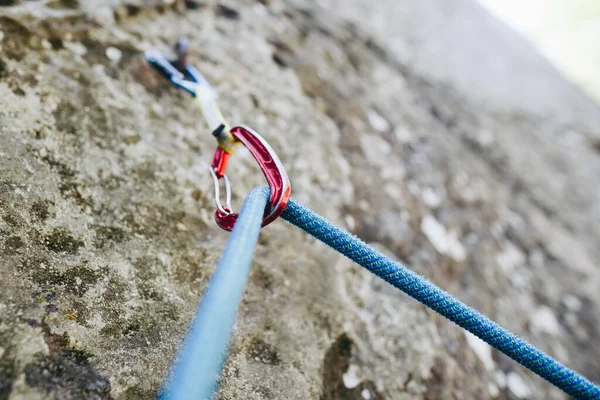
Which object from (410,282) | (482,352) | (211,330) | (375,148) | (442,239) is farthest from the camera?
(375,148)

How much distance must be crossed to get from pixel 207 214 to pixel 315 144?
58 centimetres

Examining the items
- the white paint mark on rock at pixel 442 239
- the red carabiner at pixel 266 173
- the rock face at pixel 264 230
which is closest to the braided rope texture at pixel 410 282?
the red carabiner at pixel 266 173

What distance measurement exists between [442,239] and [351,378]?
0.82 meters

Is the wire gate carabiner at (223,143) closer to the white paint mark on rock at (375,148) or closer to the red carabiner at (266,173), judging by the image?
the red carabiner at (266,173)

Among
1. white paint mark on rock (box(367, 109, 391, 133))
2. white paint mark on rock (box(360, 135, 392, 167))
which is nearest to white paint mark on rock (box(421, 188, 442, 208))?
white paint mark on rock (box(360, 135, 392, 167))

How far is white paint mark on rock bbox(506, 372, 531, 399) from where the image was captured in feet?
4.17

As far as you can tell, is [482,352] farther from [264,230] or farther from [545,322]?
[264,230]

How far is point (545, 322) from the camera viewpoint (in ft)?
5.36

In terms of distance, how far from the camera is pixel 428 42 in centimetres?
313

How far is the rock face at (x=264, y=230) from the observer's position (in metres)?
0.73

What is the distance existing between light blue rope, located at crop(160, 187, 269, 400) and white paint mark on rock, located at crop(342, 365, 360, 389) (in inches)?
21.5

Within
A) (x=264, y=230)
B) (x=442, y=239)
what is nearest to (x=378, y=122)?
(x=442, y=239)

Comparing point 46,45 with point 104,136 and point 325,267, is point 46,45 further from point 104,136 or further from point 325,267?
point 325,267

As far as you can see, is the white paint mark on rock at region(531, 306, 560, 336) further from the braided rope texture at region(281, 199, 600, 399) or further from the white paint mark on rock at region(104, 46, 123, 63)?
the white paint mark on rock at region(104, 46, 123, 63)
